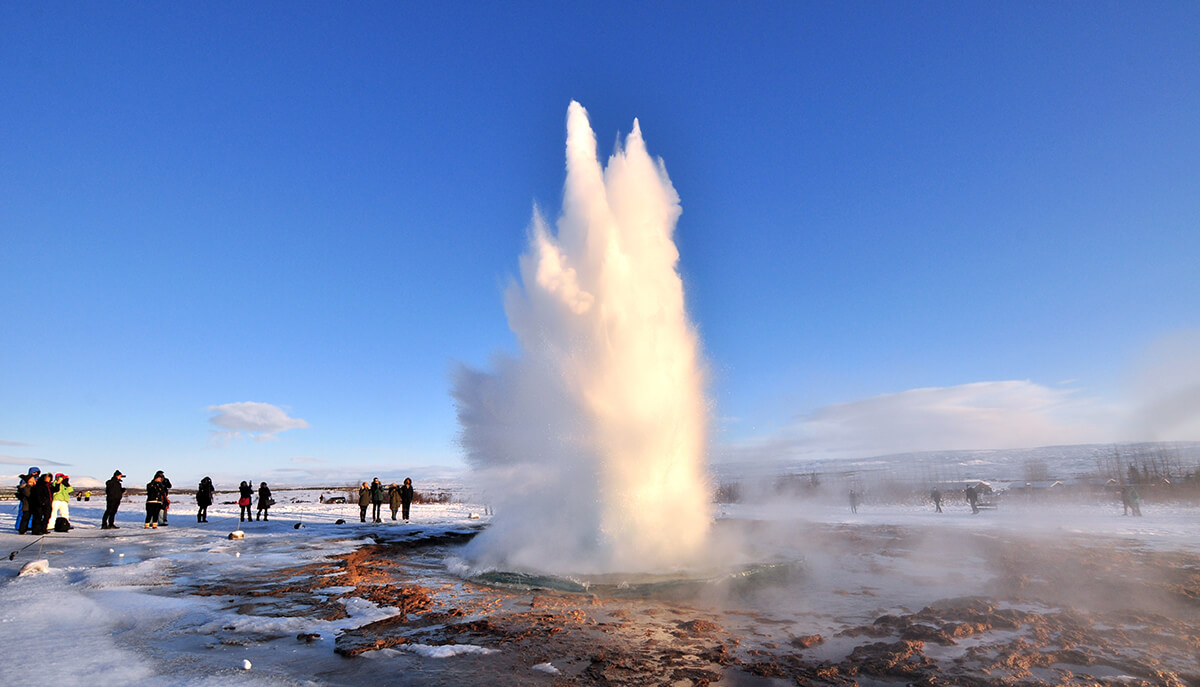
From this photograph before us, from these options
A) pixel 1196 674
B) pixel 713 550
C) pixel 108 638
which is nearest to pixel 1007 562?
pixel 713 550

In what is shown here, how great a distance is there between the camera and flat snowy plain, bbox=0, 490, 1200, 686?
603cm

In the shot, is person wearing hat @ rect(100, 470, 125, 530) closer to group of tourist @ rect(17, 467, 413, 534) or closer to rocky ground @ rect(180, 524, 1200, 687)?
group of tourist @ rect(17, 467, 413, 534)

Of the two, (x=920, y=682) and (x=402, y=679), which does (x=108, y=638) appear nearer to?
(x=402, y=679)

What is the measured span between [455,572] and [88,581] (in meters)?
6.64

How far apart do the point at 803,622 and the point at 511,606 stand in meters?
4.72

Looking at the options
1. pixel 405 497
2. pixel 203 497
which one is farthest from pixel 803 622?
pixel 203 497

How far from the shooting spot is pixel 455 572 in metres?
12.9

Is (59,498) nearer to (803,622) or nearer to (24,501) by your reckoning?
(24,501)

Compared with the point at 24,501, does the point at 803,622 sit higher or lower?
lower

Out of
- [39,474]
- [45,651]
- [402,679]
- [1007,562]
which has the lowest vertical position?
[1007,562]

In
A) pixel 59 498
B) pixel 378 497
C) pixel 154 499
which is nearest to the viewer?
pixel 59 498

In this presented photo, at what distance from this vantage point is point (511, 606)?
373 inches

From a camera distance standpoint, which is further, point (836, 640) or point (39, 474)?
point (39, 474)

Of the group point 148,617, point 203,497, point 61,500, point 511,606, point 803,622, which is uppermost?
point 61,500
